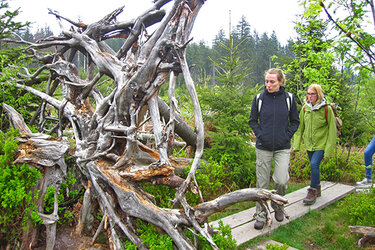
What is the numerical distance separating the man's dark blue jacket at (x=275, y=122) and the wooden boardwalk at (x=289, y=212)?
4.29 feet

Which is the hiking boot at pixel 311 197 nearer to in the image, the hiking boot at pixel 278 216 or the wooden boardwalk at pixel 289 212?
the wooden boardwalk at pixel 289 212

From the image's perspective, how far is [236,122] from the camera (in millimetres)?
5703

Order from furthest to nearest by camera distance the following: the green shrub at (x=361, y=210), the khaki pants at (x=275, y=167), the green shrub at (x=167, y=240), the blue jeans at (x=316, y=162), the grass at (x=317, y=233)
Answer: the blue jeans at (x=316, y=162)
the khaki pants at (x=275, y=167)
the green shrub at (x=361, y=210)
the grass at (x=317, y=233)
the green shrub at (x=167, y=240)

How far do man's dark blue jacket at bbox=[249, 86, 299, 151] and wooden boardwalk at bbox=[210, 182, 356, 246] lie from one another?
51.5 inches

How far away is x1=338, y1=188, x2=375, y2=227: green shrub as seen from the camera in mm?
3984

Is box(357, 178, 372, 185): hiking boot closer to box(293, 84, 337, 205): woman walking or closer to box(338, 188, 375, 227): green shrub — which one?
box(338, 188, 375, 227): green shrub

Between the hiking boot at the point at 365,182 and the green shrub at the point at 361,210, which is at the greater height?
the green shrub at the point at 361,210

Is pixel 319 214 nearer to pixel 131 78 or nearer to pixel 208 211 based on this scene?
pixel 208 211

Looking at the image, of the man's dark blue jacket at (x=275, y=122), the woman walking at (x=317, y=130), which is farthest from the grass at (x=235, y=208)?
the man's dark blue jacket at (x=275, y=122)

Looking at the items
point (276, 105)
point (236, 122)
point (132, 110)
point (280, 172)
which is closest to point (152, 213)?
point (132, 110)

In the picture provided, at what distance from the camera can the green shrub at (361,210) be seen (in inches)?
157

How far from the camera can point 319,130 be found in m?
4.94

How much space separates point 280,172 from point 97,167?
2.92 metres

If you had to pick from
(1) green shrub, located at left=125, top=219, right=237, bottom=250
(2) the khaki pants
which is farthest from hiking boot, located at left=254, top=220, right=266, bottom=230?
(1) green shrub, located at left=125, top=219, right=237, bottom=250
